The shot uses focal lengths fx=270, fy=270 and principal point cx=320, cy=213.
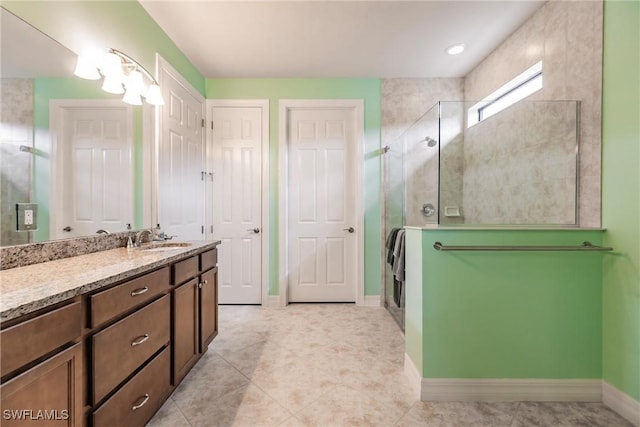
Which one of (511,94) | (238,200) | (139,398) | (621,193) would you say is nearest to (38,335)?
(139,398)

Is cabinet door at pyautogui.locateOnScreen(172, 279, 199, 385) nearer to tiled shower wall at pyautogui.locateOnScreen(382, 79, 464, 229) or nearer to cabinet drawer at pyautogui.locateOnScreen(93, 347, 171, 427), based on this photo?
cabinet drawer at pyautogui.locateOnScreen(93, 347, 171, 427)

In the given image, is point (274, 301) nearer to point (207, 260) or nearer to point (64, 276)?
point (207, 260)

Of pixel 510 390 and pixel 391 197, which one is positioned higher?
pixel 391 197

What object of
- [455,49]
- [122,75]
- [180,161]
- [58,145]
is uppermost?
[455,49]

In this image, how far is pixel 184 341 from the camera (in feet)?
5.37

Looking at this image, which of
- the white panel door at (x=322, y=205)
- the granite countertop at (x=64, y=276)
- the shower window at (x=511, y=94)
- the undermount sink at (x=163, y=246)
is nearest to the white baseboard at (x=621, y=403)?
the shower window at (x=511, y=94)

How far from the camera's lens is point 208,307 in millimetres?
1975

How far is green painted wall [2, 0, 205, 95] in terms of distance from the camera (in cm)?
136

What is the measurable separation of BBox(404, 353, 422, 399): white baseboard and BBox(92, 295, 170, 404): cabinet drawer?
145 centimetres

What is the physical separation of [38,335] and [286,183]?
2.48 meters

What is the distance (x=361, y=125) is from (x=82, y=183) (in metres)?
2.54

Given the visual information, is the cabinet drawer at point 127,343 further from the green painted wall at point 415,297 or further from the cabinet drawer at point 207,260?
the green painted wall at point 415,297

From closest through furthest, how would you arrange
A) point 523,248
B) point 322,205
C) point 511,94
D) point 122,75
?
point 523,248
point 122,75
point 511,94
point 322,205

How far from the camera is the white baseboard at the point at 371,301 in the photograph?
10.1 ft
